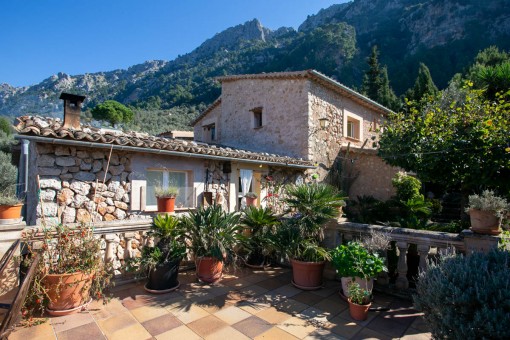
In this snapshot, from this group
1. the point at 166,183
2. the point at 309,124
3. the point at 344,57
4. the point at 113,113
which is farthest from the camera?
the point at 344,57

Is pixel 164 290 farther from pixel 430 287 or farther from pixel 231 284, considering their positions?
pixel 430 287

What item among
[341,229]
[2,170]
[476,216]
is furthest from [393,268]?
[2,170]

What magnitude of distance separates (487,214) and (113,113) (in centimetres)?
3453

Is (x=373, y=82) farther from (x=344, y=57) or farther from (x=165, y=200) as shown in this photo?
(x=165, y=200)

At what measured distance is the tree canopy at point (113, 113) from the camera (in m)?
31.4

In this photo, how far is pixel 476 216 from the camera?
3484 mm

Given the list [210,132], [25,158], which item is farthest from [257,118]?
[25,158]

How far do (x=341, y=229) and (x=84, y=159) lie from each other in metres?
5.28

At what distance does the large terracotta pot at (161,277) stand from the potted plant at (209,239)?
0.53m

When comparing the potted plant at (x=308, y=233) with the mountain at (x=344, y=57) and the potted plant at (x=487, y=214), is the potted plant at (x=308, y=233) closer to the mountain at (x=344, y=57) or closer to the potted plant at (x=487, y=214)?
the potted plant at (x=487, y=214)

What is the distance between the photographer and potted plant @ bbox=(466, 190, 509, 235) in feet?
11.0

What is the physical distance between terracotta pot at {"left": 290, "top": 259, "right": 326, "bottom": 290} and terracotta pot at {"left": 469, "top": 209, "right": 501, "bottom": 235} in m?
2.17

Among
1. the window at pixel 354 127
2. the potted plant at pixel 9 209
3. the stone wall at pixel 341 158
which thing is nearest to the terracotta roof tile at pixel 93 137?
the potted plant at pixel 9 209

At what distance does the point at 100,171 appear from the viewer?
5824 mm
